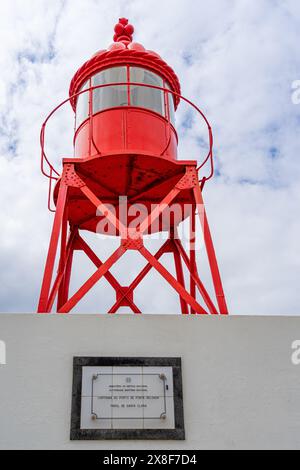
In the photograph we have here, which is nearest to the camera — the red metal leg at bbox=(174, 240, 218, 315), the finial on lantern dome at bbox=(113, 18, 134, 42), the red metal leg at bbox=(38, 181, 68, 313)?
the red metal leg at bbox=(38, 181, 68, 313)

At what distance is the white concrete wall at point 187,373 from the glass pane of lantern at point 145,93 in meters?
4.07

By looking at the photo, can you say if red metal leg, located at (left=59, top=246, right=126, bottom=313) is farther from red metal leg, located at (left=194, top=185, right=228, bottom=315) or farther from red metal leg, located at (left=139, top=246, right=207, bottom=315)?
red metal leg, located at (left=194, top=185, right=228, bottom=315)

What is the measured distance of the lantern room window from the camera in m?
7.91

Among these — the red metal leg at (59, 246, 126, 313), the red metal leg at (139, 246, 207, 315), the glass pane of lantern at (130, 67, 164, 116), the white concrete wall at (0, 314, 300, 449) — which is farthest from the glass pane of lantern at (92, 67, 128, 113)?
the white concrete wall at (0, 314, 300, 449)

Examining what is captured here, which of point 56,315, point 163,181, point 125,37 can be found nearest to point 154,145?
point 163,181

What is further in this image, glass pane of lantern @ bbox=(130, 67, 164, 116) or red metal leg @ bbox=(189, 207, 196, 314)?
red metal leg @ bbox=(189, 207, 196, 314)

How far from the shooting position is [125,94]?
7.95 meters

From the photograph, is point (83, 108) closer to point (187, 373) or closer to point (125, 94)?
point (125, 94)

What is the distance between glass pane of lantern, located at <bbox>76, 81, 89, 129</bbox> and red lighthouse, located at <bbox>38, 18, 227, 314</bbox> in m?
0.02

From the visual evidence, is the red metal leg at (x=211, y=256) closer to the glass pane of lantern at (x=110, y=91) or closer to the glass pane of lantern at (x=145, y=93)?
the glass pane of lantern at (x=145, y=93)

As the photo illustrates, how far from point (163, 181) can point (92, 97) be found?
6.13 ft

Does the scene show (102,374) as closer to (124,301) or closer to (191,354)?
(191,354)
